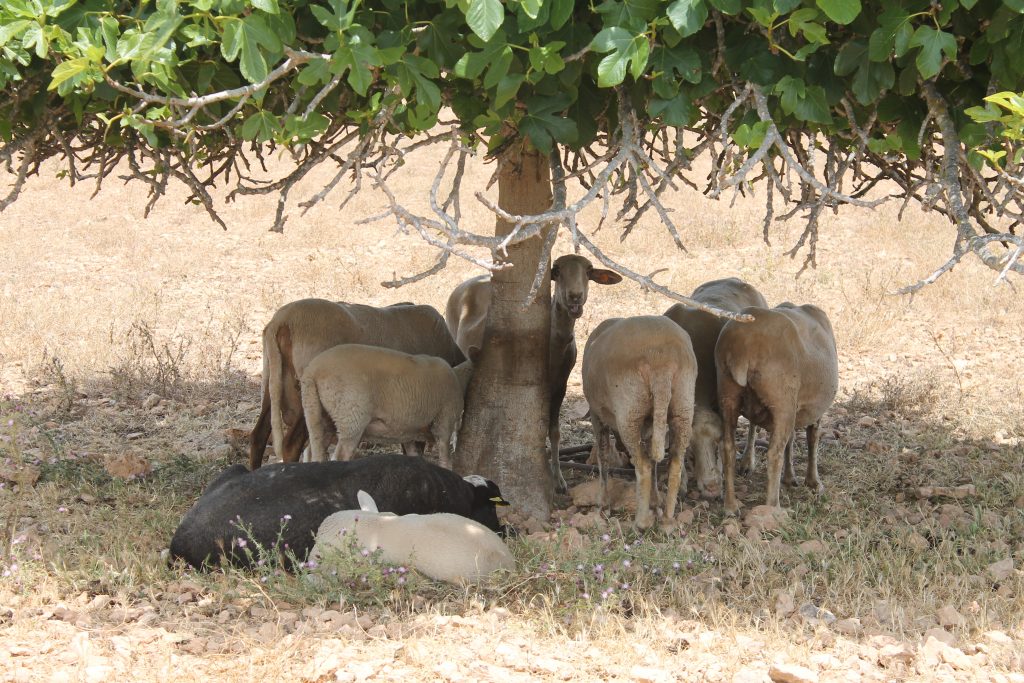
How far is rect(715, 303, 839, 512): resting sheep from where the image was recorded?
7016 mm

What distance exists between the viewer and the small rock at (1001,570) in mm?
5598

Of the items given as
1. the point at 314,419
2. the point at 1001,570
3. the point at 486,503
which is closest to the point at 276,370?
the point at 314,419

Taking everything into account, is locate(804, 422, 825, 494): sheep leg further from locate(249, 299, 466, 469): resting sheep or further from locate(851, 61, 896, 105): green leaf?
locate(851, 61, 896, 105): green leaf

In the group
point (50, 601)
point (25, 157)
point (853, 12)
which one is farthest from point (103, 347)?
point (853, 12)

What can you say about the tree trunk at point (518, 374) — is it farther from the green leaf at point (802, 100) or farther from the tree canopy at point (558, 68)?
the green leaf at point (802, 100)

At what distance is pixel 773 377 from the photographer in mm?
7012

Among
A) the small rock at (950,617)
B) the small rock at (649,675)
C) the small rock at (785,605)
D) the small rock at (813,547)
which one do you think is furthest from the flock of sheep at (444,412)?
the small rock at (950,617)

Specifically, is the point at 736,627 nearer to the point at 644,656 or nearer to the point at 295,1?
the point at 644,656

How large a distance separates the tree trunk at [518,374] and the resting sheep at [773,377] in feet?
3.90

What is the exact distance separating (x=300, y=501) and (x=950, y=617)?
10.9ft

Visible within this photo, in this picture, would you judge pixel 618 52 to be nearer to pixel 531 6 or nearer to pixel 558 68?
pixel 558 68

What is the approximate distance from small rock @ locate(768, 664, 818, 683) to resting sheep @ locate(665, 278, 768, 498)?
2.86 m

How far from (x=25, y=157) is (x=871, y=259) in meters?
12.2

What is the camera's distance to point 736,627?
502 centimetres
